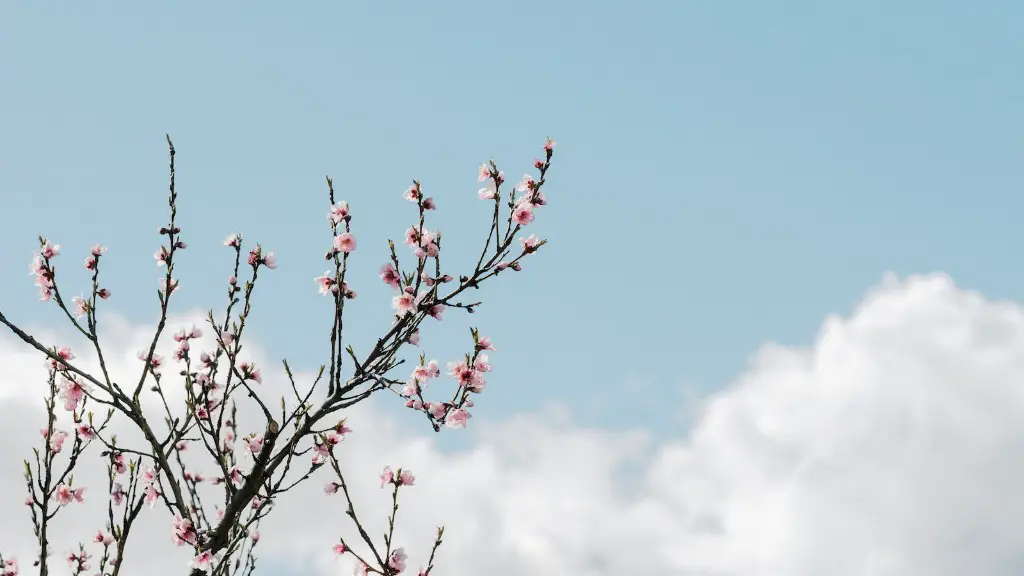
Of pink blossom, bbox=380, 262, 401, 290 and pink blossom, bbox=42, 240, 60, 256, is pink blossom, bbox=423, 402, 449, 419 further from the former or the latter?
pink blossom, bbox=42, 240, 60, 256

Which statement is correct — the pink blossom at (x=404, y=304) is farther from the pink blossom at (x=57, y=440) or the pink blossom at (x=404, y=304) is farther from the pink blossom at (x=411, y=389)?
the pink blossom at (x=57, y=440)

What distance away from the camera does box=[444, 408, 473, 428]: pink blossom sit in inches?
210

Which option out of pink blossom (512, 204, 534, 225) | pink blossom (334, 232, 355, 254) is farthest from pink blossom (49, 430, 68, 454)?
pink blossom (512, 204, 534, 225)

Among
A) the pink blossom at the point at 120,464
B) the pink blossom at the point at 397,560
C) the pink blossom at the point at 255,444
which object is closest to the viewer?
the pink blossom at the point at 397,560

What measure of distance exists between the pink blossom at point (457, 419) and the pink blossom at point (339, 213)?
152cm

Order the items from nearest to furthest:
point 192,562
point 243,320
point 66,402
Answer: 1. point 192,562
2. point 243,320
3. point 66,402

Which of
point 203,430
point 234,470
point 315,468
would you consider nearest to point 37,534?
point 234,470

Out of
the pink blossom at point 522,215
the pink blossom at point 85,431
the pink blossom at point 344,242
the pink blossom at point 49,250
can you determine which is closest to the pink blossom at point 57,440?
the pink blossom at point 85,431

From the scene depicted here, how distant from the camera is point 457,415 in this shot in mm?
5340

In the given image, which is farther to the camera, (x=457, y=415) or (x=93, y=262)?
(x=93, y=262)

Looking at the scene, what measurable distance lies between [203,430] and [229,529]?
70 cm

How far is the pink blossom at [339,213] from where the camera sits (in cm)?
559

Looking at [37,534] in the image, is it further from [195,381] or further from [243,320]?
[243,320]

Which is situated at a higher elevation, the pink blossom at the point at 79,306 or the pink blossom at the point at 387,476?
the pink blossom at the point at 79,306
